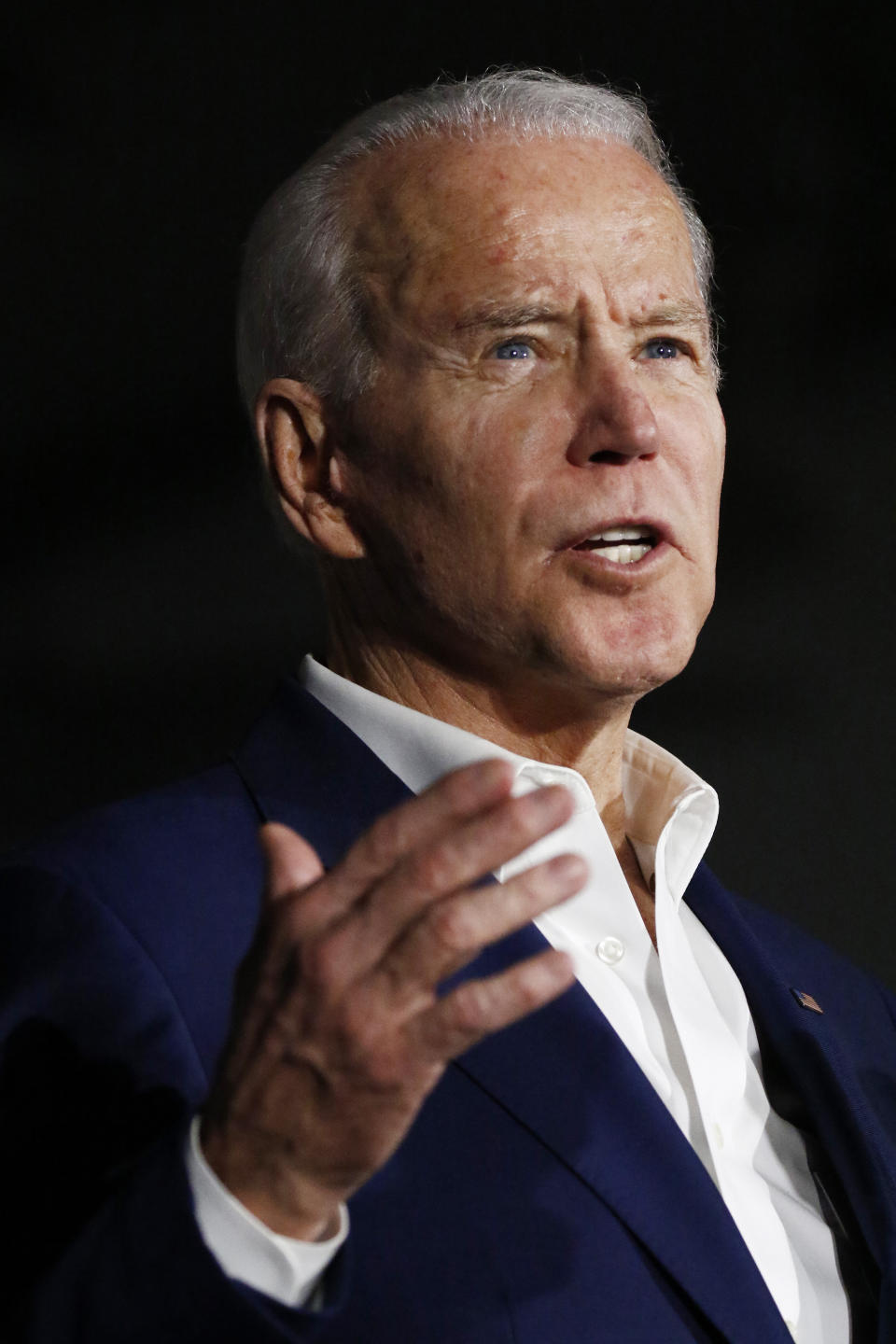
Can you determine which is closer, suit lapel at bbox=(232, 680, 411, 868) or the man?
the man

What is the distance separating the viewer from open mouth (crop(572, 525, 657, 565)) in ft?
5.67

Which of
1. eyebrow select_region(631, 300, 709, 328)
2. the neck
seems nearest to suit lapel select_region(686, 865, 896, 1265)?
the neck

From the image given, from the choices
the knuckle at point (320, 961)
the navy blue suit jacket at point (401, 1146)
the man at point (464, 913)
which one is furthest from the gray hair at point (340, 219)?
the knuckle at point (320, 961)

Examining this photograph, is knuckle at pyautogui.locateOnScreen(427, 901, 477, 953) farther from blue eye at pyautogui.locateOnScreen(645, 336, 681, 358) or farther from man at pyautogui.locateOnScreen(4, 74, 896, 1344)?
blue eye at pyautogui.locateOnScreen(645, 336, 681, 358)

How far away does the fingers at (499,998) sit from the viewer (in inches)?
40.6

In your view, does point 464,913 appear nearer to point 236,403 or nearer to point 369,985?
point 369,985

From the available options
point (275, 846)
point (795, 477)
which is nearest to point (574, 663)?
point (275, 846)

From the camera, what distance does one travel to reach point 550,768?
5.66ft

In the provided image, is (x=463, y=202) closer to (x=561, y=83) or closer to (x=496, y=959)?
(x=561, y=83)

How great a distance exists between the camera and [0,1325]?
1.27 m

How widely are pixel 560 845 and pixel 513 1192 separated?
0.39 meters

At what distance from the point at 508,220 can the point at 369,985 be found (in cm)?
98

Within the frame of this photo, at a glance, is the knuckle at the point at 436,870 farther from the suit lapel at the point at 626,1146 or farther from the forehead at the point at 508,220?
the forehead at the point at 508,220

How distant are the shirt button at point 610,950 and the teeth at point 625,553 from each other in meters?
0.37
